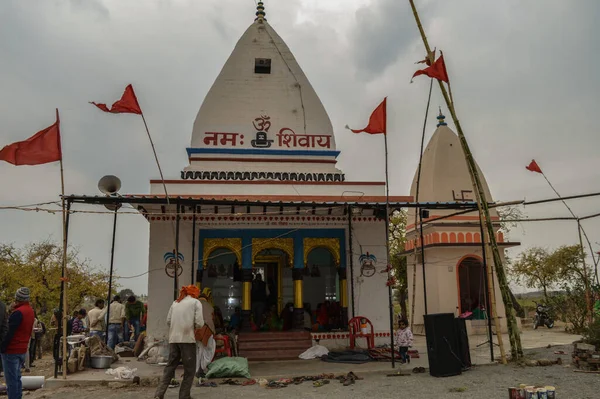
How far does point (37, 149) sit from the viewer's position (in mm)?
8922

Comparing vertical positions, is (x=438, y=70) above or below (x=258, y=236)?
above

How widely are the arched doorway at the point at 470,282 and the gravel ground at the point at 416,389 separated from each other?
9883 mm

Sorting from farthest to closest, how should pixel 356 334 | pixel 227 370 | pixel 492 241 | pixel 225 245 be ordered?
pixel 225 245, pixel 356 334, pixel 492 241, pixel 227 370

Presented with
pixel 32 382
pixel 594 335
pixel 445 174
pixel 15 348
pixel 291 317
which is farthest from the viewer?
pixel 445 174

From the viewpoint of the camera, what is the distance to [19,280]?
63.7ft

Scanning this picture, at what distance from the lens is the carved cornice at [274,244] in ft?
41.9

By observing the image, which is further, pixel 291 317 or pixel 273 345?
pixel 291 317

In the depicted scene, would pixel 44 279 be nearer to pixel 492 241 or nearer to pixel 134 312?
pixel 134 312

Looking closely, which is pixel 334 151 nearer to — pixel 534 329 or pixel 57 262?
pixel 534 329

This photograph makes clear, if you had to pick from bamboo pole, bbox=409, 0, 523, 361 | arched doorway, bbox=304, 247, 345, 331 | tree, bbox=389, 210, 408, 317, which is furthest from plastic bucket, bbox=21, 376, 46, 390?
tree, bbox=389, 210, 408, 317

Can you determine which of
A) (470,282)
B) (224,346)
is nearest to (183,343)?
(224,346)

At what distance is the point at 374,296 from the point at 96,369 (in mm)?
6693

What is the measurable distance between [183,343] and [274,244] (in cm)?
589

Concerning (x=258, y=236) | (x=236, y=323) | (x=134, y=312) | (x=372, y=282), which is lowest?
(x=236, y=323)
